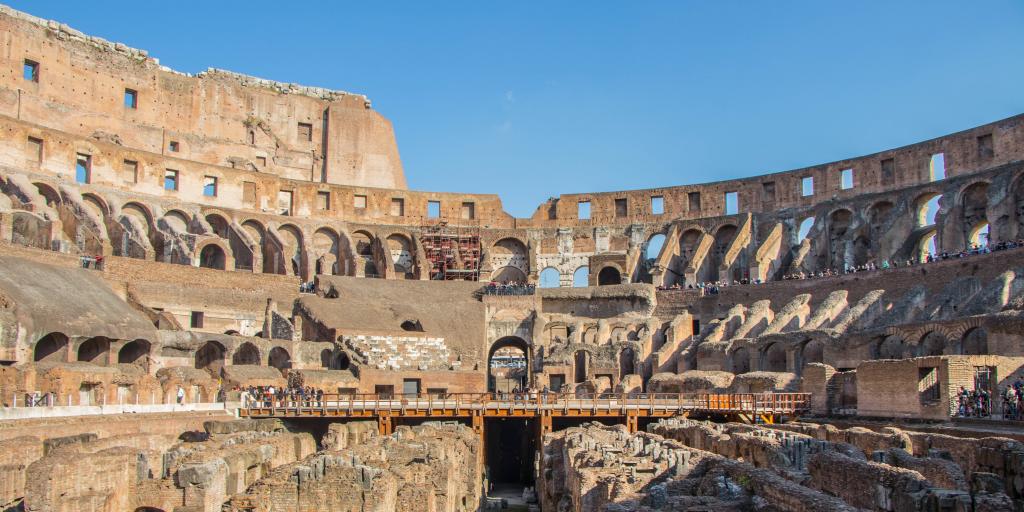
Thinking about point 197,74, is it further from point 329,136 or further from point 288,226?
point 288,226

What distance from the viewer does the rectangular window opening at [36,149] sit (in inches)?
1861

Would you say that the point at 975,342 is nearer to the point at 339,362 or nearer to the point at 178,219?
the point at 339,362

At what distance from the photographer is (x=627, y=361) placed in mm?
43406

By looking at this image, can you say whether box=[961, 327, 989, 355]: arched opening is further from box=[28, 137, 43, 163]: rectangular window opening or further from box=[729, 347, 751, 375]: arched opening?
box=[28, 137, 43, 163]: rectangular window opening

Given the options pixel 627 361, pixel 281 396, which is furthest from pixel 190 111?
Result: pixel 627 361

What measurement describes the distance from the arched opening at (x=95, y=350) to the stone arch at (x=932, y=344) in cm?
2854

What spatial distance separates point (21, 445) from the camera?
1489 centimetres

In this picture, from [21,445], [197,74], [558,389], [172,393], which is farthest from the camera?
[197,74]

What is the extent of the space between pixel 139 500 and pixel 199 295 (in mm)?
32563

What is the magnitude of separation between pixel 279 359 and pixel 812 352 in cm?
2190

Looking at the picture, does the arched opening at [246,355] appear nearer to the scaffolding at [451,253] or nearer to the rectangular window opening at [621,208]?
the scaffolding at [451,253]

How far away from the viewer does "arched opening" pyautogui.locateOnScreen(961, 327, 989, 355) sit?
29031 mm

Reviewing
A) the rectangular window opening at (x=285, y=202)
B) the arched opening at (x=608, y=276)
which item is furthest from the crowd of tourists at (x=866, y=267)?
the rectangular window opening at (x=285, y=202)

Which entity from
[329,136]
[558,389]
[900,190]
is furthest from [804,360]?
[329,136]
